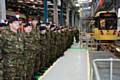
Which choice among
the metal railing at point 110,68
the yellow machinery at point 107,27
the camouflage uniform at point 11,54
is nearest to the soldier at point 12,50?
the camouflage uniform at point 11,54

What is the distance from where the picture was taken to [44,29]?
10.7 m

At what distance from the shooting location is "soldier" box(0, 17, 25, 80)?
6.07 m

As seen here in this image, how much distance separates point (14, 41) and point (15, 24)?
32 centimetres

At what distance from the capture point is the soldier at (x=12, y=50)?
6.07m

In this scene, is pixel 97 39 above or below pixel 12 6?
below

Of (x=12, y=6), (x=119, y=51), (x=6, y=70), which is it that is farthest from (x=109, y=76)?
(x=12, y=6)

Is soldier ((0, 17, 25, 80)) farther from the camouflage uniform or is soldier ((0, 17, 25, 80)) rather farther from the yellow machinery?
the yellow machinery

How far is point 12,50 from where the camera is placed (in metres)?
6.27

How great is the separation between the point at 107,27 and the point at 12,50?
16.7 m

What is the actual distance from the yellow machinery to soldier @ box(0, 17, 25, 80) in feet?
53.1

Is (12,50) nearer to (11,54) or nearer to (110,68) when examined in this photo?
(11,54)

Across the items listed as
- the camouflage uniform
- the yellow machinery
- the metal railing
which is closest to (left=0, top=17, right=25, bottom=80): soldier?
the camouflage uniform

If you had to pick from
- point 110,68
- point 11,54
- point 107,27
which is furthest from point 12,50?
point 107,27

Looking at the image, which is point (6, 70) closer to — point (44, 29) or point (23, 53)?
point (23, 53)
